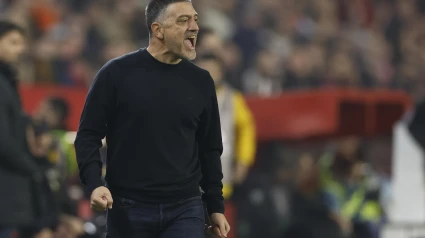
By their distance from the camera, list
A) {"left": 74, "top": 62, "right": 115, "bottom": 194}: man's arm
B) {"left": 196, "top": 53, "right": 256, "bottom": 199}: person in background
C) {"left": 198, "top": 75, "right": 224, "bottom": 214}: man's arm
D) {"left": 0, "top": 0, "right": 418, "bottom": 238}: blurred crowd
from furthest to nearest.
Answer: {"left": 0, "top": 0, "right": 418, "bottom": 238}: blurred crowd < {"left": 196, "top": 53, "right": 256, "bottom": 199}: person in background < {"left": 198, "top": 75, "right": 224, "bottom": 214}: man's arm < {"left": 74, "top": 62, "right": 115, "bottom": 194}: man's arm

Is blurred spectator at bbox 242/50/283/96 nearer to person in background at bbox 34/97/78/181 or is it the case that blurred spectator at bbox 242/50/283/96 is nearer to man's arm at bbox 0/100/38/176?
person in background at bbox 34/97/78/181

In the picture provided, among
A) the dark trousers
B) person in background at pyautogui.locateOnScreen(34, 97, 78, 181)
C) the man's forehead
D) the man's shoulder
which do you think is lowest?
person in background at pyautogui.locateOnScreen(34, 97, 78, 181)

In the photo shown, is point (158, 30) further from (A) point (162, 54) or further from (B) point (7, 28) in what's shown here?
(B) point (7, 28)

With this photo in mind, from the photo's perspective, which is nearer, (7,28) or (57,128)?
(7,28)

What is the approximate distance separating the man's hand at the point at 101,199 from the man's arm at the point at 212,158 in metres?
0.63

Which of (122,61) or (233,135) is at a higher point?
(122,61)

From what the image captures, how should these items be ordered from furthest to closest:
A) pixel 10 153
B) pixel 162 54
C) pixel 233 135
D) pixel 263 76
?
pixel 263 76, pixel 233 135, pixel 10 153, pixel 162 54

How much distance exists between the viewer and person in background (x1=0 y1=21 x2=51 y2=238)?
7.85 metres

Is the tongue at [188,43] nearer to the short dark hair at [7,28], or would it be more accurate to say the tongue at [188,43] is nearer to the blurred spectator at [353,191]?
the short dark hair at [7,28]

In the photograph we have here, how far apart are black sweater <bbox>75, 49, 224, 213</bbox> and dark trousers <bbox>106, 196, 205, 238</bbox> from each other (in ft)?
0.12

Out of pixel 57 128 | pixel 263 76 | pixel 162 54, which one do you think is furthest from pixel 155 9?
pixel 263 76

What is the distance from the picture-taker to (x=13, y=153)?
7852 millimetres

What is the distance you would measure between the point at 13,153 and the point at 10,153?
0.02m

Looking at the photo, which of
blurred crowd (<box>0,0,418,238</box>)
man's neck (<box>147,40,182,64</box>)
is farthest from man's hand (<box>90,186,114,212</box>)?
blurred crowd (<box>0,0,418,238</box>)
